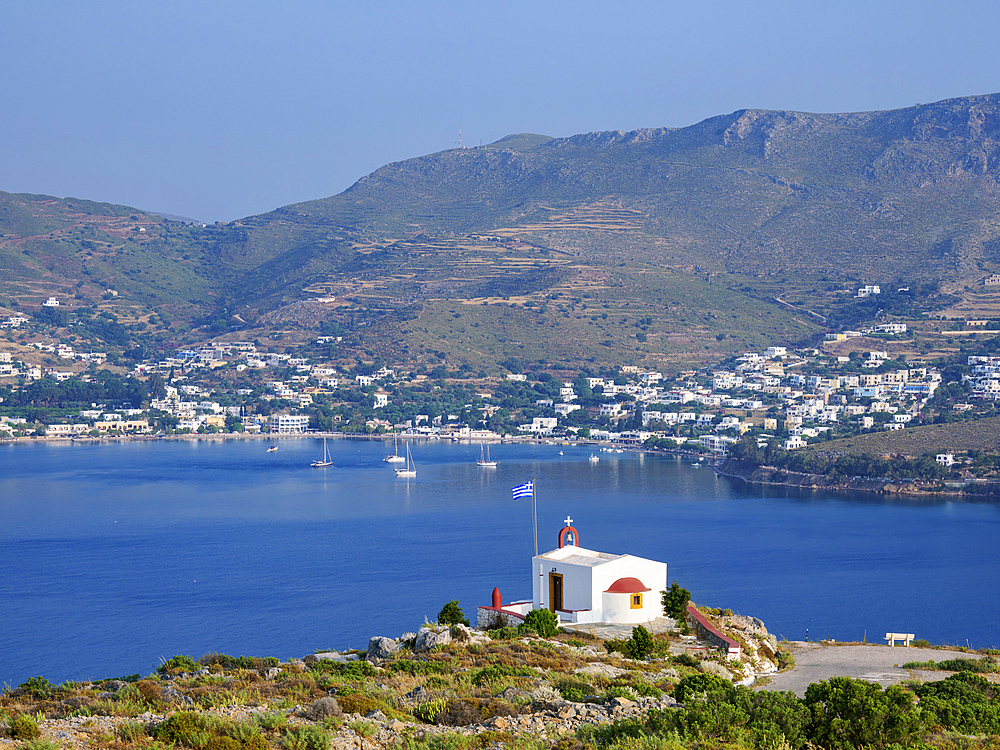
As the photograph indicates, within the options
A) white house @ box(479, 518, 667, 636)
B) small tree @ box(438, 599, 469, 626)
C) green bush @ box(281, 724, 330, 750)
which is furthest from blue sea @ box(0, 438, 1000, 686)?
green bush @ box(281, 724, 330, 750)

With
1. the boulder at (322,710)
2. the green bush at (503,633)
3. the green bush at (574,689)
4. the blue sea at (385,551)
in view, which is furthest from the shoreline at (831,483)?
the boulder at (322,710)

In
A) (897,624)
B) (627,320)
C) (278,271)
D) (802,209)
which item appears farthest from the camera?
(278,271)

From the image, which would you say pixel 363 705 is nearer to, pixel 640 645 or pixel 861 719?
pixel 861 719

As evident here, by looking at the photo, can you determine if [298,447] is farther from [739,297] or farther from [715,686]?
[715,686]

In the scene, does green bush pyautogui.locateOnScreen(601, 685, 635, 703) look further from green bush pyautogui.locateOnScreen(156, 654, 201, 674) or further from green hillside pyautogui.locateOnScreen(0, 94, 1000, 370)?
green hillside pyautogui.locateOnScreen(0, 94, 1000, 370)

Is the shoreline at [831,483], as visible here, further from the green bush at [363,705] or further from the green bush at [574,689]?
the green bush at [363,705]

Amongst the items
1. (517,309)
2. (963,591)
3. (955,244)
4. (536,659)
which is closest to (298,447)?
(517,309)
